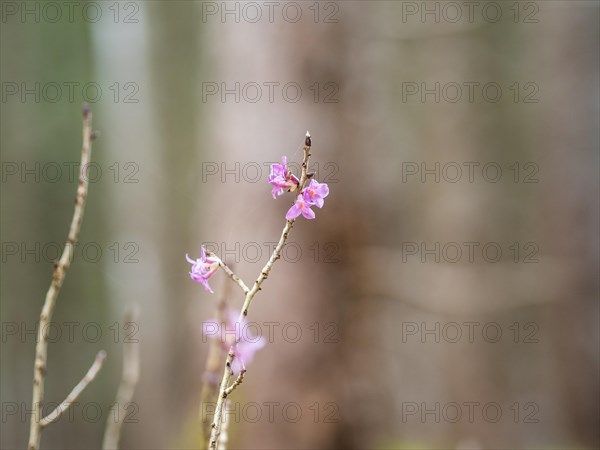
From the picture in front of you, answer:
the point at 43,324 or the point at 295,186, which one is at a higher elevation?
the point at 295,186

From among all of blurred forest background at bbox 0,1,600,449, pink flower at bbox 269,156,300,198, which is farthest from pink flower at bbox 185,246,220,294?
blurred forest background at bbox 0,1,600,449

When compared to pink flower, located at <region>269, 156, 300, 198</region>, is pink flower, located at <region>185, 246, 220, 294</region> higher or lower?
lower

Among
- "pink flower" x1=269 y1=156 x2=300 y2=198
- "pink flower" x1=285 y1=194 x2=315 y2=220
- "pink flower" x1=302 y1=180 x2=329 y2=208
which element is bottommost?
"pink flower" x1=285 y1=194 x2=315 y2=220

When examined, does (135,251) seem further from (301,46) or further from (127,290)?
(301,46)

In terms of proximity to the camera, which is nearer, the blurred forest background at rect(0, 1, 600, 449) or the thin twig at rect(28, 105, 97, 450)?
the thin twig at rect(28, 105, 97, 450)

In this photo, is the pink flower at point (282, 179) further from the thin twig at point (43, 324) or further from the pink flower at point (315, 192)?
the thin twig at point (43, 324)

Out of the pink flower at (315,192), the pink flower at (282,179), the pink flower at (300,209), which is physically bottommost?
the pink flower at (300,209)

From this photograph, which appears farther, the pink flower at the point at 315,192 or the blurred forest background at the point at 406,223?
the blurred forest background at the point at 406,223

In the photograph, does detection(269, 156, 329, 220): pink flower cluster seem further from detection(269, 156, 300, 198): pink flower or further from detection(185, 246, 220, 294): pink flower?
detection(185, 246, 220, 294): pink flower

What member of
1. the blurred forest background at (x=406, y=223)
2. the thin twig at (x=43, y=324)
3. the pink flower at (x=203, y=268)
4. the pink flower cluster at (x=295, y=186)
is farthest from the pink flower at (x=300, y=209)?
the blurred forest background at (x=406, y=223)

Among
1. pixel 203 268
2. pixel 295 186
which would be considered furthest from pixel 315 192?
pixel 203 268

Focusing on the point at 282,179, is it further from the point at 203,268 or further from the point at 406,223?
the point at 406,223
